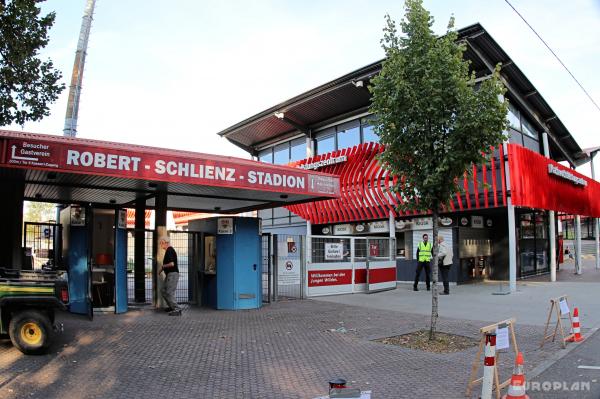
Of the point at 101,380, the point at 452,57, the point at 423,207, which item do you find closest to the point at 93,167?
the point at 101,380

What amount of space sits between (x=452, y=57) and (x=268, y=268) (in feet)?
25.3

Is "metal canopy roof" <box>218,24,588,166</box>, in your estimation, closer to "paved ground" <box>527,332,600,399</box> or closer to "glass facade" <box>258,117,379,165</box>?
"glass facade" <box>258,117,379,165</box>

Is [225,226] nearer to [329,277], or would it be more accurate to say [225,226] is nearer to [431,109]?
[329,277]

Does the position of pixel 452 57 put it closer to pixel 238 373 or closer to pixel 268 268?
pixel 238 373

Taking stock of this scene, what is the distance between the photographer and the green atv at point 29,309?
22.6 feet

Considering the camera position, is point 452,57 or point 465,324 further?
point 465,324

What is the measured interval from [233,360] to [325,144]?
19.9 meters

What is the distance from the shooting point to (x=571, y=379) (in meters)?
6.05

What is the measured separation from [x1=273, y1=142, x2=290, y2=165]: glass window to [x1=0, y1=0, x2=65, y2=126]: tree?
62.1 feet

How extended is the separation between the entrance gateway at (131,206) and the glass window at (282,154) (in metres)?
14.2

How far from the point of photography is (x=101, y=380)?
5.81 m

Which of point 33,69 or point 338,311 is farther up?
point 33,69

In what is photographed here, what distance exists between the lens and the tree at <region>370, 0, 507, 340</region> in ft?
27.0

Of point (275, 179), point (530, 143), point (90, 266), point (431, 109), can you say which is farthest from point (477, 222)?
point (90, 266)
